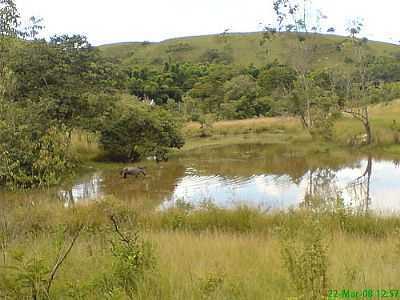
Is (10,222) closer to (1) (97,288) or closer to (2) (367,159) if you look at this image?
(1) (97,288)

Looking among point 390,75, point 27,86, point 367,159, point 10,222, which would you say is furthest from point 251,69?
point 10,222

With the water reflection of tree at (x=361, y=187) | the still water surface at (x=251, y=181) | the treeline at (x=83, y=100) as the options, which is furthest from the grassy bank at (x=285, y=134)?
the water reflection of tree at (x=361, y=187)

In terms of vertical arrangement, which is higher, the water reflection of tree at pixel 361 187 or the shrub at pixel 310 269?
the shrub at pixel 310 269

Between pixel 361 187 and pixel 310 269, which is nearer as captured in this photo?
pixel 310 269

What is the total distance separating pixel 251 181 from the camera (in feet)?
60.6

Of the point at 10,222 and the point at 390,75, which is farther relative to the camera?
the point at 390,75

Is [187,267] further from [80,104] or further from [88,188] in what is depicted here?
[80,104]

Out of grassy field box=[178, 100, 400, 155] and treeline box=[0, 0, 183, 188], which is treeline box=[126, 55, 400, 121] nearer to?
grassy field box=[178, 100, 400, 155]

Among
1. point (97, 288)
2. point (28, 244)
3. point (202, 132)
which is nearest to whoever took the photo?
point (97, 288)

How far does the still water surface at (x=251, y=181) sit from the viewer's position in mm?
14266

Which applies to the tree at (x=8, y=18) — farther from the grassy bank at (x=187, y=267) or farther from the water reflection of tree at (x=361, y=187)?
the water reflection of tree at (x=361, y=187)

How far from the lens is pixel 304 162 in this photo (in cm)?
2375

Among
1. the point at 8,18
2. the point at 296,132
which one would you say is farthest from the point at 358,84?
the point at 8,18

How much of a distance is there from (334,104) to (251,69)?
3052 centimetres
